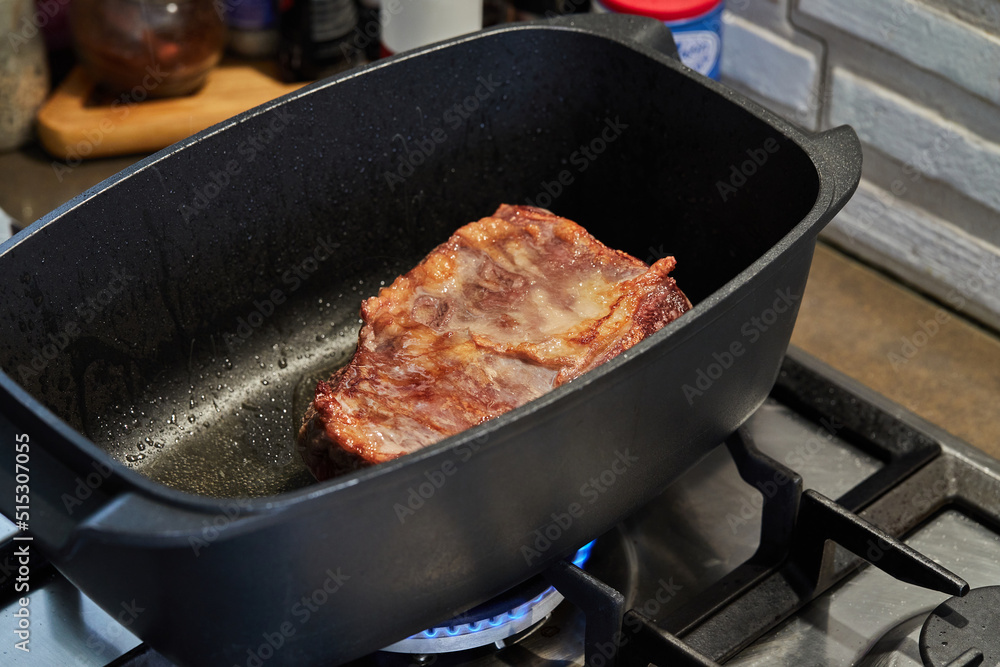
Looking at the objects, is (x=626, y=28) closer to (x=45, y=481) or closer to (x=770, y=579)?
(x=770, y=579)

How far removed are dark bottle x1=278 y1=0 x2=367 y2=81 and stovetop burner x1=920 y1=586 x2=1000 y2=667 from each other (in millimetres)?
1227

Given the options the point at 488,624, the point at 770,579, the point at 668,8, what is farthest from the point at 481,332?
the point at 668,8

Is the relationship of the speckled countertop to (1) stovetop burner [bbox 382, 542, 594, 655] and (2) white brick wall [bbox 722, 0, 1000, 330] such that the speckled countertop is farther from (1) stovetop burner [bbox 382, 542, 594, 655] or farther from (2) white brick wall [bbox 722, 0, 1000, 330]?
(1) stovetop burner [bbox 382, 542, 594, 655]

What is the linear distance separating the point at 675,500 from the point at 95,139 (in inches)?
41.9

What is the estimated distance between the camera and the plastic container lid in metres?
1.47

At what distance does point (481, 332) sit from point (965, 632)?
517 mm

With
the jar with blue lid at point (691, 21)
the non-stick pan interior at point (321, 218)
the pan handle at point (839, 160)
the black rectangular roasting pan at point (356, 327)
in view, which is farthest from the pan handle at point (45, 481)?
the jar with blue lid at point (691, 21)

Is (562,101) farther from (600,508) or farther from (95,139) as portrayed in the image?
(95,139)

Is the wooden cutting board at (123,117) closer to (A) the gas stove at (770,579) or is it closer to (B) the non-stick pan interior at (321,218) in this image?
(B) the non-stick pan interior at (321,218)

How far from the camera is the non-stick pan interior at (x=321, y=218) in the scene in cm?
103

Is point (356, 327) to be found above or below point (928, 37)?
below

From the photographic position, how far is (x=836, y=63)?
1.60 m

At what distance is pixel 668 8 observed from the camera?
1471 mm

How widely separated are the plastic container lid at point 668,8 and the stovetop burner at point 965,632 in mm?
870
